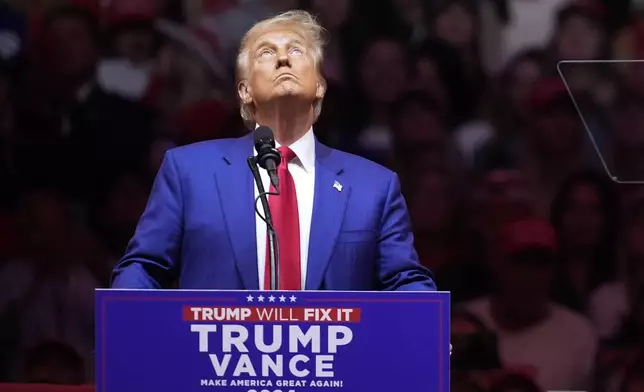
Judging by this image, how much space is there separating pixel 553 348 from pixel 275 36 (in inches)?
72.9

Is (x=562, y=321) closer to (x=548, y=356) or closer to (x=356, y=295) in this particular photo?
(x=548, y=356)

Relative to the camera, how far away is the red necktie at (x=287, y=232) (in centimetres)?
265

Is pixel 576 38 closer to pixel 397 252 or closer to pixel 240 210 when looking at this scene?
pixel 397 252

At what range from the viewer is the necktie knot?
2770mm

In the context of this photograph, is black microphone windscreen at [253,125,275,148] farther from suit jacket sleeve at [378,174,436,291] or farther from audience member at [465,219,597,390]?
audience member at [465,219,597,390]

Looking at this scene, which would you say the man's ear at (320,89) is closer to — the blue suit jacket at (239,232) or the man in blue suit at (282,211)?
the man in blue suit at (282,211)

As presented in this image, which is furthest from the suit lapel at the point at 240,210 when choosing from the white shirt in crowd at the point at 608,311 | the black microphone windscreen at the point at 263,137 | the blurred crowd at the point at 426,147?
the white shirt in crowd at the point at 608,311

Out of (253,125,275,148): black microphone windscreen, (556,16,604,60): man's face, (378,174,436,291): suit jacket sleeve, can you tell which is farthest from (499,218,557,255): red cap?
(253,125,275,148): black microphone windscreen

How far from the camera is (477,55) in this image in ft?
13.1

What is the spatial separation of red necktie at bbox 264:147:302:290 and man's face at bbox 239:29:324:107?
0.20 metres

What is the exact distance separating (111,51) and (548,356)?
6.45ft

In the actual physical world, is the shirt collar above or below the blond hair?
below

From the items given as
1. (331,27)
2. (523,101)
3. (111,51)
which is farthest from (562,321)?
(111,51)

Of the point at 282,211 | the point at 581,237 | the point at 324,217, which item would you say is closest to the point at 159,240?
A: the point at 282,211
